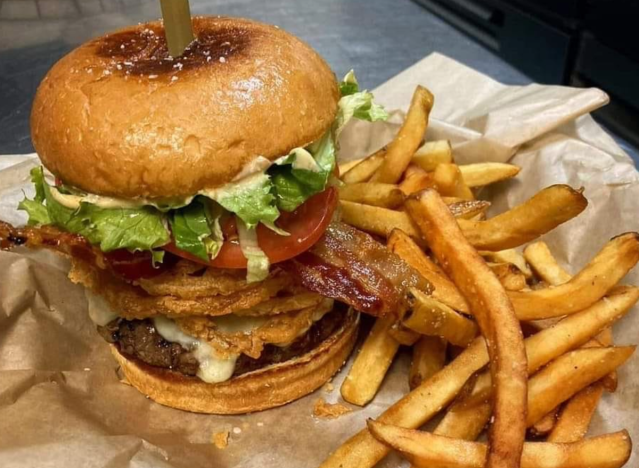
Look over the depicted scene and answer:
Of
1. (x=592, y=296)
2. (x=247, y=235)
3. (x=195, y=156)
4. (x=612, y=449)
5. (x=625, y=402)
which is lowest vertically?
(x=625, y=402)

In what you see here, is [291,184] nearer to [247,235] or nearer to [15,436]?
[247,235]

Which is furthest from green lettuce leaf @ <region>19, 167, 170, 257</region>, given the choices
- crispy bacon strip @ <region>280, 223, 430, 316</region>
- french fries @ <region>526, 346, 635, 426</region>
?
french fries @ <region>526, 346, 635, 426</region>

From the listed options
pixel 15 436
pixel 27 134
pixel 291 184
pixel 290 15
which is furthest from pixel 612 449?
pixel 290 15

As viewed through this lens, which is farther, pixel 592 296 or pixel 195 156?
pixel 592 296

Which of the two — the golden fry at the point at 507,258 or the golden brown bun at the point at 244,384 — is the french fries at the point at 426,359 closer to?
the golden brown bun at the point at 244,384

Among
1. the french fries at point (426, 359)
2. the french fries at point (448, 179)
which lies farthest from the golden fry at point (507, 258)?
the french fries at point (426, 359)

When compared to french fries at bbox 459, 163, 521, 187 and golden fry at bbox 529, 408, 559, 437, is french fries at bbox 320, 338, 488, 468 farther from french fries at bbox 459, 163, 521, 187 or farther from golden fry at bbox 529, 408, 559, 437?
french fries at bbox 459, 163, 521, 187

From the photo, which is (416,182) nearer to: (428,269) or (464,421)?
(428,269)
